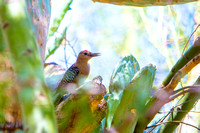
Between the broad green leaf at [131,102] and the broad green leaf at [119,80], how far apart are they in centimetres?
4

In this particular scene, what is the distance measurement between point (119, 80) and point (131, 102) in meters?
0.20

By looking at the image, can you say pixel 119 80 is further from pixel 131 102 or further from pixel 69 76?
pixel 69 76

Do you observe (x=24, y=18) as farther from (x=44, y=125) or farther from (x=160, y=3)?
(x=160, y=3)

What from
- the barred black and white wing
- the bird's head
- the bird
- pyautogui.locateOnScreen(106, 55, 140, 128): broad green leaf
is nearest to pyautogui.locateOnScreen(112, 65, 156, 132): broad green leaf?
pyautogui.locateOnScreen(106, 55, 140, 128): broad green leaf

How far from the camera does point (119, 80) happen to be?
144 centimetres

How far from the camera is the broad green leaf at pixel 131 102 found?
1.24m

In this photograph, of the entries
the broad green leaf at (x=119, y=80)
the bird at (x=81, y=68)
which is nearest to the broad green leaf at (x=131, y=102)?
the broad green leaf at (x=119, y=80)

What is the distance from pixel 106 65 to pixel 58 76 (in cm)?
65

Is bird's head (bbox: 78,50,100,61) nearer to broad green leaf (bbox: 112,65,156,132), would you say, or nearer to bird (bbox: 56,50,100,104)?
bird (bbox: 56,50,100,104)

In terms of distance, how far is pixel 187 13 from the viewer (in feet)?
13.1

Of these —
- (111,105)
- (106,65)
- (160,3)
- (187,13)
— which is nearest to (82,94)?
(111,105)

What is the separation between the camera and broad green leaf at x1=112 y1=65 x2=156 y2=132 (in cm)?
124

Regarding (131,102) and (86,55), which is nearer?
(131,102)

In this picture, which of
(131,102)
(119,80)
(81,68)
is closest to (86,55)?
(81,68)
